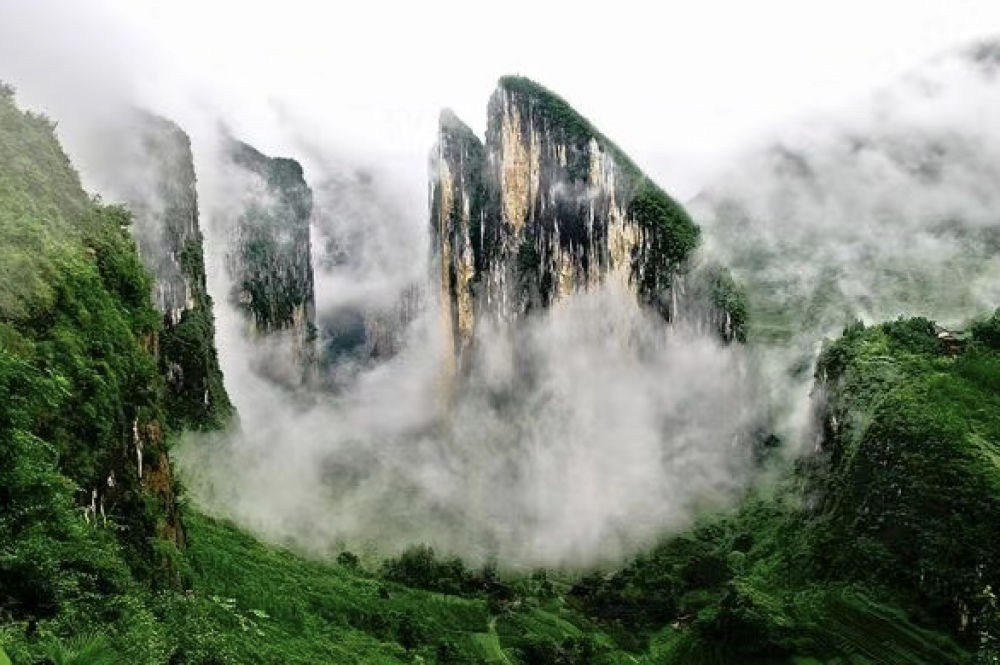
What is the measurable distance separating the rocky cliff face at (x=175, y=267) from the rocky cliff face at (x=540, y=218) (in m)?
41.8

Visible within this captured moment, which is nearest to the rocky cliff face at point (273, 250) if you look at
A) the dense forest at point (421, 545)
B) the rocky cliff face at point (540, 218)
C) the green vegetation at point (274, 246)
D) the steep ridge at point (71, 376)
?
the green vegetation at point (274, 246)

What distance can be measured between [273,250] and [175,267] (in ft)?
160

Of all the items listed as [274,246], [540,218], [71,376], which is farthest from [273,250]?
[71,376]

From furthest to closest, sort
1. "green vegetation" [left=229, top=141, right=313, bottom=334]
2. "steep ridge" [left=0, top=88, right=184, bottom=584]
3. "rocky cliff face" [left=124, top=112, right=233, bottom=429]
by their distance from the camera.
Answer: "green vegetation" [left=229, top=141, right=313, bottom=334] → "rocky cliff face" [left=124, top=112, right=233, bottom=429] → "steep ridge" [left=0, top=88, right=184, bottom=584]

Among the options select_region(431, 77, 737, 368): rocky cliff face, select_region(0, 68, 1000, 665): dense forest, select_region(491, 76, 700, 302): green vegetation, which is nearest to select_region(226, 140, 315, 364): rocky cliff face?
select_region(431, 77, 737, 368): rocky cliff face

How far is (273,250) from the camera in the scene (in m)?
143

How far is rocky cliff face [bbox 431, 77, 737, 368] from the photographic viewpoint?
374 feet

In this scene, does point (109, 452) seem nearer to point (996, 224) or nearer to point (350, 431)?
point (996, 224)

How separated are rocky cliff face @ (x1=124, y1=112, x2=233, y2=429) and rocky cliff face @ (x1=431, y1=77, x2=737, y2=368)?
137 ft

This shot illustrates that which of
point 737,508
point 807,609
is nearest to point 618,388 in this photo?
point 737,508

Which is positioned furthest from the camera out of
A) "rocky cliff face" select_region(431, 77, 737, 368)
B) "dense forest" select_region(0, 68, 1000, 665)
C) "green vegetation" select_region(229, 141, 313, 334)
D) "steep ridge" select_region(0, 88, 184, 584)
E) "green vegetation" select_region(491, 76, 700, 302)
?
"green vegetation" select_region(229, 141, 313, 334)

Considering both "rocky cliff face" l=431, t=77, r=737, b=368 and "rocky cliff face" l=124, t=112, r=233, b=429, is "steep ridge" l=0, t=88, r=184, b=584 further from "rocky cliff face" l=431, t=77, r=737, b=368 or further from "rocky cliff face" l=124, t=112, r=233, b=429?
"rocky cliff face" l=431, t=77, r=737, b=368

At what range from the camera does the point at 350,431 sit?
519 ft

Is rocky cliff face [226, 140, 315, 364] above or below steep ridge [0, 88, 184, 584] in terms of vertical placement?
above
